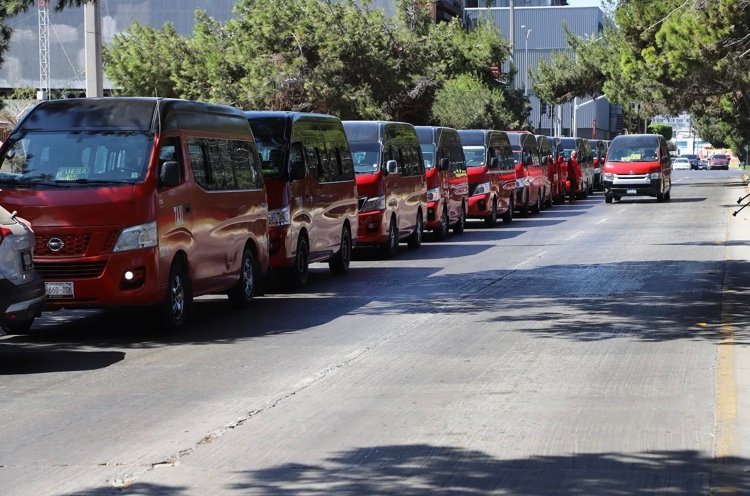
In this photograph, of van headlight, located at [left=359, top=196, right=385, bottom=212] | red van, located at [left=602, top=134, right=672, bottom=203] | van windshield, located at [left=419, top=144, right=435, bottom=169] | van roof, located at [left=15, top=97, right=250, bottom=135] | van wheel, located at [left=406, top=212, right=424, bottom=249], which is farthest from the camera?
red van, located at [left=602, top=134, right=672, bottom=203]

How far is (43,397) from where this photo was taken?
998 centimetres

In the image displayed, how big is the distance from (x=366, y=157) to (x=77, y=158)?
9900mm

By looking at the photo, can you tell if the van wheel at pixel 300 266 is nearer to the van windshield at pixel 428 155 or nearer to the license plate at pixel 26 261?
the license plate at pixel 26 261

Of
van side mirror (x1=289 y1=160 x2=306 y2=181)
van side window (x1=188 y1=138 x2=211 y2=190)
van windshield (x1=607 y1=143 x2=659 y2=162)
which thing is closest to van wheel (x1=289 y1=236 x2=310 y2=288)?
van side mirror (x1=289 y1=160 x2=306 y2=181)

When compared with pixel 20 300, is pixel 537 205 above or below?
below

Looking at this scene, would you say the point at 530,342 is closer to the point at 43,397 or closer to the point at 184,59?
the point at 43,397

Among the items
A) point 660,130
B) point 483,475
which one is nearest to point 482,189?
point 483,475

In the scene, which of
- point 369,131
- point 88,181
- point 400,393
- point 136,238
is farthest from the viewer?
point 369,131

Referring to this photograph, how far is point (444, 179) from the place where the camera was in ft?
91.0

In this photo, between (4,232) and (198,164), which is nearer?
(4,232)

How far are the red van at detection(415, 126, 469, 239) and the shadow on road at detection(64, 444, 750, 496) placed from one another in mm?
18735

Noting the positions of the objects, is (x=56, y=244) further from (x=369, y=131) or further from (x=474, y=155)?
(x=474, y=155)

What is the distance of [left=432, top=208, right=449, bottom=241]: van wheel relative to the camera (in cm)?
2723

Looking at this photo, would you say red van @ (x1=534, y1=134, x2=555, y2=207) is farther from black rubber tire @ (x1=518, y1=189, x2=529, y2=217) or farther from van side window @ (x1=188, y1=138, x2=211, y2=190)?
van side window @ (x1=188, y1=138, x2=211, y2=190)
